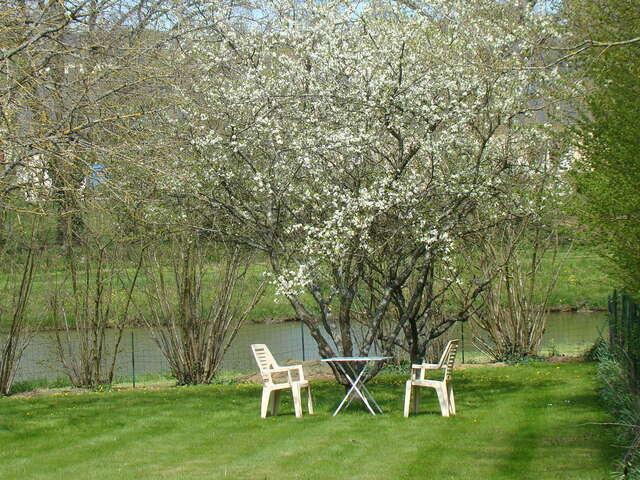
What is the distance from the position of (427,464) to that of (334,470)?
69cm

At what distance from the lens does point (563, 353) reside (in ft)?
49.2

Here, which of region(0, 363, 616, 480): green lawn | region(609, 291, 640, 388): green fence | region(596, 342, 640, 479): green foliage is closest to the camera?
region(596, 342, 640, 479): green foliage

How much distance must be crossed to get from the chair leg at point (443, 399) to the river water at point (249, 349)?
20.6 feet

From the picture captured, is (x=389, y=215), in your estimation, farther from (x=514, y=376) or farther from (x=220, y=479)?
(x=220, y=479)

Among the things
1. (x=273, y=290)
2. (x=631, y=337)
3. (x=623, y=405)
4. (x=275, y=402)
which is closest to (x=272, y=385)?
(x=275, y=402)

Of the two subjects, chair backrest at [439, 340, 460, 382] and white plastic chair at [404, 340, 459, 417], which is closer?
white plastic chair at [404, 340, 459, 417]

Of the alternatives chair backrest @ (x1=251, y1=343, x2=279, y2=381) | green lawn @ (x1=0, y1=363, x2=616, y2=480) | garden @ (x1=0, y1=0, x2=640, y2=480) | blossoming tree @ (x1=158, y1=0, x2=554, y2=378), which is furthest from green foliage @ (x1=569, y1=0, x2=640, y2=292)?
chair backrest @ (x1=251, y1=343, x2=279, y2=381)

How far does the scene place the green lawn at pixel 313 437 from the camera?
6055mm

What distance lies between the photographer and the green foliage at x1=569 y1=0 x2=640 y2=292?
200 inches

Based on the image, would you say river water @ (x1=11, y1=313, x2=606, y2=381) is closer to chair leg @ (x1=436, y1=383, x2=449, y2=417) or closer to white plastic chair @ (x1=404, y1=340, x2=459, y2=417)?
white plastic chair @ (x1=404, y1=340, x2=459, y2=417)

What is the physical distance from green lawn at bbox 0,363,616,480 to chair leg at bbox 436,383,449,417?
12 cm

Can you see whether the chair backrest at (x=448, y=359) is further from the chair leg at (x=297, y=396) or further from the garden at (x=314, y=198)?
the chair leg at (x=297, y=396)

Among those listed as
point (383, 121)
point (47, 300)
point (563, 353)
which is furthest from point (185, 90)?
point (563, 353)

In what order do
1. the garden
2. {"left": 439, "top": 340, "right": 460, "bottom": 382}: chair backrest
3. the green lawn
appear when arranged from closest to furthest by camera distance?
the green lawn, the garden, {"left": 439, "top": 340, "right": 460, "bottom": 382}: chair backrest
